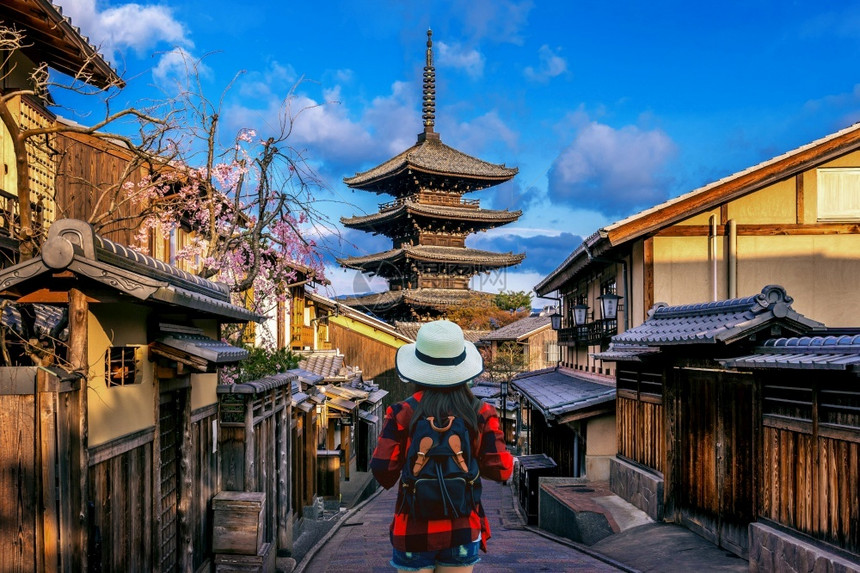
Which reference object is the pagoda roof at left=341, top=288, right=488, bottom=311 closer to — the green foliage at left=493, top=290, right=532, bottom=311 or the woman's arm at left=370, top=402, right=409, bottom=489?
the green foliage at left=493, top=290, right=532, bottom=311

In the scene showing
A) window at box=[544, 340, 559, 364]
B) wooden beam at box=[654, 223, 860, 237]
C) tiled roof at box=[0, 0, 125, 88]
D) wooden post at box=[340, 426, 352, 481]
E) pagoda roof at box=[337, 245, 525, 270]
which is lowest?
wooden post at box=[340, 426, 352, 481]

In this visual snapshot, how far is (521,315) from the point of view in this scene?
5619 cm

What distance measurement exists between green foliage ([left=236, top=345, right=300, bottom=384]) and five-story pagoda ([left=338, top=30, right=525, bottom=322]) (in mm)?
26952

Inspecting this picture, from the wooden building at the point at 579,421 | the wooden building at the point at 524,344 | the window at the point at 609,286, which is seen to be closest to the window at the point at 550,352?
the wooden building at the point at 524,344

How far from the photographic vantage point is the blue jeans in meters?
4.40

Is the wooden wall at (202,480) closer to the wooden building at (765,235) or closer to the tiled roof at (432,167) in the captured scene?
the wooden building at (765,235)

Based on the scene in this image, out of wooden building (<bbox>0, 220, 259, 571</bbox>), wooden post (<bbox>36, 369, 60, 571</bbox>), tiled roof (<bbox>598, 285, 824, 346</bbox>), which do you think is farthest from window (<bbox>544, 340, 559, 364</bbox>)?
wooden post (<bbox>36, 369, 60, 571</bbox>)

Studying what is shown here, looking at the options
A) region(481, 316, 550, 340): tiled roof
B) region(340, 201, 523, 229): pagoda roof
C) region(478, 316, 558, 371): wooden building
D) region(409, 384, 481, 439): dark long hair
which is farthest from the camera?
region(478, 316, 558, 371): wooden building

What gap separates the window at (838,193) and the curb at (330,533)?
429 inches

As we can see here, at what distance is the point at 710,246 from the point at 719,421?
19.1 feet

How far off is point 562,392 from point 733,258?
5.21 meters

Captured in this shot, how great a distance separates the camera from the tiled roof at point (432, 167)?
40719 mm

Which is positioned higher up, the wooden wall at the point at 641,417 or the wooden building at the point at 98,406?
the wooden building at the point at 98,406

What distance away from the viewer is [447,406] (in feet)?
14.7
